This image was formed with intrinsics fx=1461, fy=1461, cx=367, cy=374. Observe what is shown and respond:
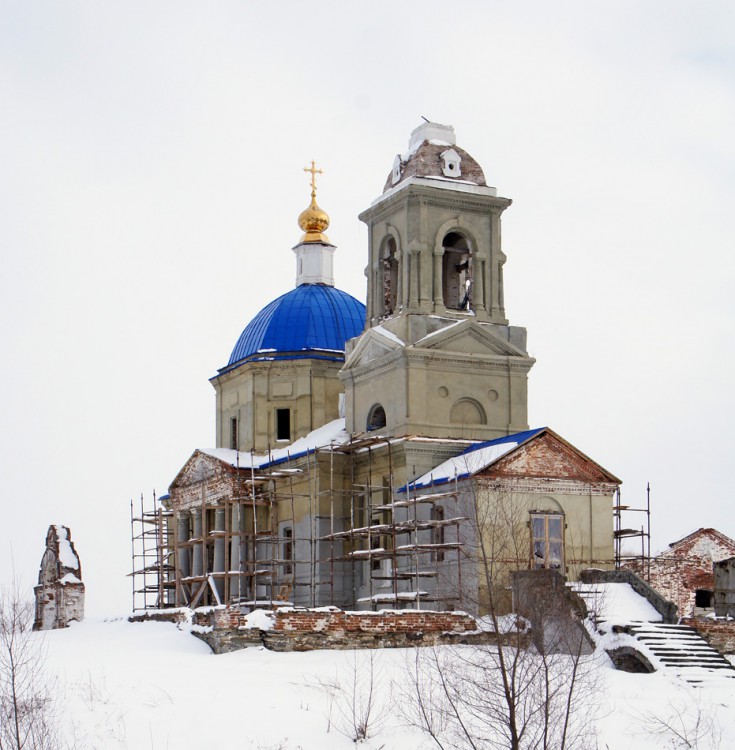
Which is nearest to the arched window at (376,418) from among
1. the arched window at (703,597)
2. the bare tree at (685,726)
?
the arched window at (703,597)

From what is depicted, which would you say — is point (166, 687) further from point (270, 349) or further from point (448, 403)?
point (270, 349)

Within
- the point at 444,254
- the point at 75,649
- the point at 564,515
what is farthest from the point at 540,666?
the point at 444,254

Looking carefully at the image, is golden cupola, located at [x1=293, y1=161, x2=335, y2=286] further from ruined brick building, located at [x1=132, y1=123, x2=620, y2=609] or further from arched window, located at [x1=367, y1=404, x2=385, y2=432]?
arched window, located at [x1=367, y1=404, x2=385, y2=432]

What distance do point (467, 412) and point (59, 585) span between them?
11.8 m

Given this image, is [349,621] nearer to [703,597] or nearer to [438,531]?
[438,531]

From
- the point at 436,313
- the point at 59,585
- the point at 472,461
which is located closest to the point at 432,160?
the point at 436,313

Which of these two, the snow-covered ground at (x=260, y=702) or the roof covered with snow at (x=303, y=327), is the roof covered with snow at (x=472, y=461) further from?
the roof covered with snow at (x=303, y=327)

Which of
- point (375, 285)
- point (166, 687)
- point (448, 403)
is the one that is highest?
point (375, 285)

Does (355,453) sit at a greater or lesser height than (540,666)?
greater

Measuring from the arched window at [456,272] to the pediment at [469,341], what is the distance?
5.15 ft

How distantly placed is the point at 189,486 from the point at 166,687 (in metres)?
20.8

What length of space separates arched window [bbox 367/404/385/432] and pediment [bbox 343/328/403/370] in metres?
1.30

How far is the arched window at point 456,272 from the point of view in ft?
133

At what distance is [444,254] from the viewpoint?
40.7 meters
